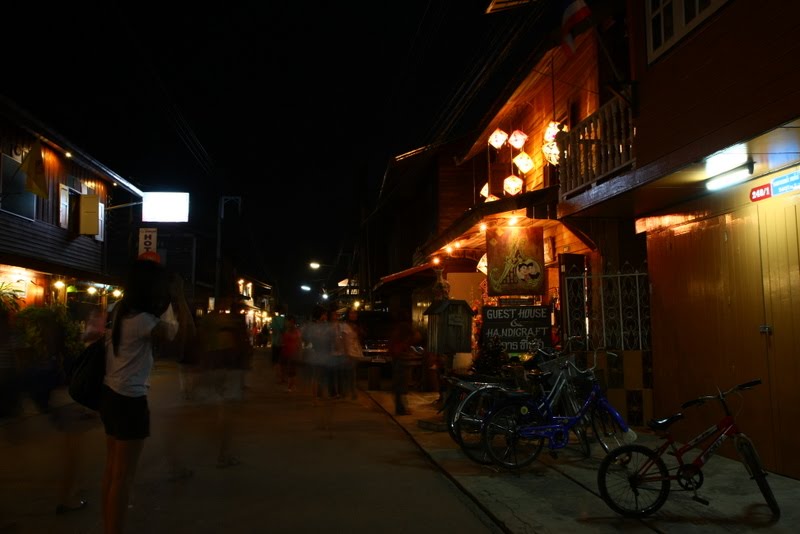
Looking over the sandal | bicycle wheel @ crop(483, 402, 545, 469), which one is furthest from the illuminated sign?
the sandal

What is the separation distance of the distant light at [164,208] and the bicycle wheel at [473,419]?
22.9 meters

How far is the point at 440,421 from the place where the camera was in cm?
1055

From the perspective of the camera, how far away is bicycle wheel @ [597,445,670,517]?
18.3 feet

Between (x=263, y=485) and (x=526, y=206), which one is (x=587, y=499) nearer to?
(x=263, y=485)

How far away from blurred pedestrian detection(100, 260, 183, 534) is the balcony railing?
677cm

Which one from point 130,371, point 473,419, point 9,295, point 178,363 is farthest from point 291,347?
point 130,371

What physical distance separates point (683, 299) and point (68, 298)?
61.5ft

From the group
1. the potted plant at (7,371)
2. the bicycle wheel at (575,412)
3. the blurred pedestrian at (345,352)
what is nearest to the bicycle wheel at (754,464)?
the bicycle wheel at (575,412)

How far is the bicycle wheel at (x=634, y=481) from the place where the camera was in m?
5.59

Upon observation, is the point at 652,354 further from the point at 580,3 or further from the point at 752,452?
the point at 580,3

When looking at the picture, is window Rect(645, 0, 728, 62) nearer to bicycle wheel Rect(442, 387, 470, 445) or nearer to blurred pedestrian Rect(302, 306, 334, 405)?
bicycle wheel Rect(442, 387, 470, 445)

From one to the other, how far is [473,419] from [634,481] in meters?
2.59

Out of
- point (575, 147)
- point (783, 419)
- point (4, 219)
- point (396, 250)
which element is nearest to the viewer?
point (783, 419)

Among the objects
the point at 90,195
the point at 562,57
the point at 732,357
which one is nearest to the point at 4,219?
the point at 90,195
